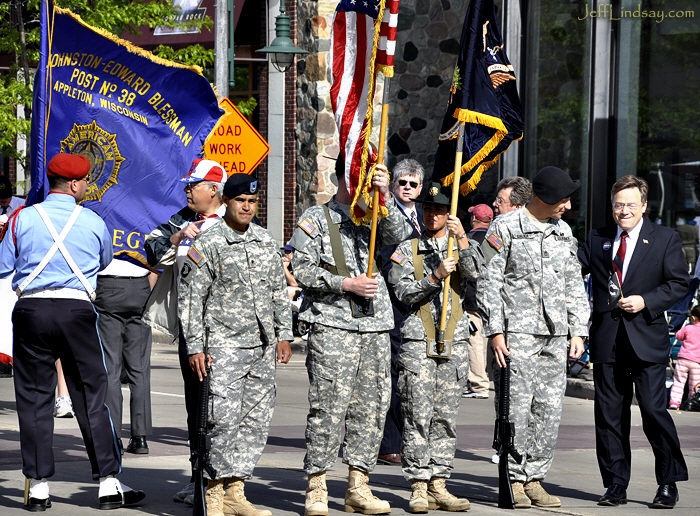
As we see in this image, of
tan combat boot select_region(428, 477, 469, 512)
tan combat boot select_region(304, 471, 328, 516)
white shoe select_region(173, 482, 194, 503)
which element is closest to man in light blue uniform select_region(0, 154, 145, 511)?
white shoe select_region(173, 482, 194, 503)

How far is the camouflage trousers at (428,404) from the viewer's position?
26.1 ft

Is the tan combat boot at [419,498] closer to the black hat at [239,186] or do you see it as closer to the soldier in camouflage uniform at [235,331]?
the soldier in camouflage uniform at [235,331]

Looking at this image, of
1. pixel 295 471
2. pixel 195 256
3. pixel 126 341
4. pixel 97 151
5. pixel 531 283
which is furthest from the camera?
pixel 126 341

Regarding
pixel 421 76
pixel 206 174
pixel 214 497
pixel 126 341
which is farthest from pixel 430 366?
pixel 421 76

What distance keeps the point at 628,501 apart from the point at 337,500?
187cm

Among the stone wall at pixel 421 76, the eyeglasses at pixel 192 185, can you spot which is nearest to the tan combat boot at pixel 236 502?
the eyeglasses at pixel 192 185

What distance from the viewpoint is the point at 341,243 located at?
309 inches

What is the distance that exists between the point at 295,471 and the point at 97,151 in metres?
2.66

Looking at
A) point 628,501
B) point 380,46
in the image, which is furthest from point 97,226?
point 628,501

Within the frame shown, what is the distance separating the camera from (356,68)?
26.6 ft

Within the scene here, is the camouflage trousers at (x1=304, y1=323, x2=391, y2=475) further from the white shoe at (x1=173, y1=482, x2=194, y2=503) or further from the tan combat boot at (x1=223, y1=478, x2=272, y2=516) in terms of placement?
the white shoe at (x1=173, y1=482, x2=194, y2=503)

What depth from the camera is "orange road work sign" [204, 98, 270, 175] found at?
504 inches

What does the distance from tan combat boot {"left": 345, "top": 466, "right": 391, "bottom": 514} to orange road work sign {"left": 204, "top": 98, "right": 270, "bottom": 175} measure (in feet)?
17.6

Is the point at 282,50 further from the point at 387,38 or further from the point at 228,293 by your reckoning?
the point at 228,293
